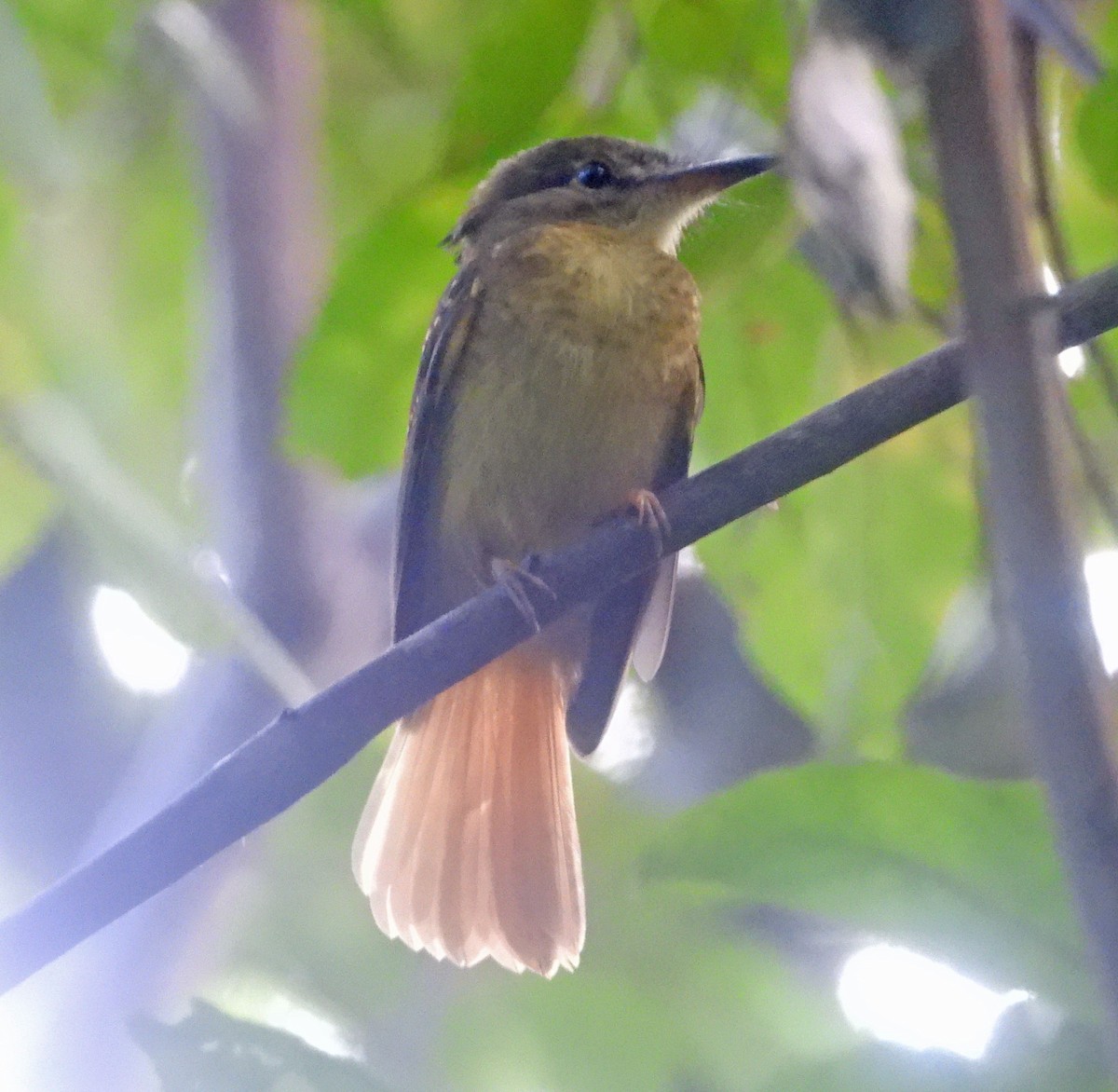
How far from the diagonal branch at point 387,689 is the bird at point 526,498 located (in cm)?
76

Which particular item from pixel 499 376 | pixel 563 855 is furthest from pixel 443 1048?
pixel 499 376

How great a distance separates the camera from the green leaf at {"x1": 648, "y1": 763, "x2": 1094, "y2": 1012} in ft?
4.39

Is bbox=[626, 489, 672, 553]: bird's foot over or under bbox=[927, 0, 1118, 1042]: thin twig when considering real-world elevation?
over

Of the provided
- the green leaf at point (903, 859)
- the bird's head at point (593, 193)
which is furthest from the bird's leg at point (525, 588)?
the bird's head at point (593, 193)

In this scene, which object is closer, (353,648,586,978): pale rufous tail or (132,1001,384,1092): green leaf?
(132,1001,384,1092): green leaf

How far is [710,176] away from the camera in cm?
228

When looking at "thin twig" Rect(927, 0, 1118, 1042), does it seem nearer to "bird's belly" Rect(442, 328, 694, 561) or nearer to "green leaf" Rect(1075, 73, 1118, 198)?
"green leaf" Rect(1075, 73, 1118, 198)

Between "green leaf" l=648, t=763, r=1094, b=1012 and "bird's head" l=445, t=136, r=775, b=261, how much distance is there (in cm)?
114

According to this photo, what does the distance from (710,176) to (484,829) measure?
1.02 meters

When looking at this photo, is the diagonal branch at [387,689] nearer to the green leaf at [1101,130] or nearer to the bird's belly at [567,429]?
the green leaf at [1101,130]

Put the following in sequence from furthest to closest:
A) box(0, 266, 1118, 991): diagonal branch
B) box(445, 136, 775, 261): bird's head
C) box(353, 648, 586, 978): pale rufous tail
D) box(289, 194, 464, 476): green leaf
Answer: box(445, 136, 775, 261): bird's head, box(353, 648, 586, 978): pale rufous tail, box(289, 194, 464, 476): green leaf, box(0, 266, 1118, 991): diagonal branch

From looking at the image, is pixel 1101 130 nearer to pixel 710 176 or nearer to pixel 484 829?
pixel 710 176

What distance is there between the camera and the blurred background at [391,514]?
54.7 inches

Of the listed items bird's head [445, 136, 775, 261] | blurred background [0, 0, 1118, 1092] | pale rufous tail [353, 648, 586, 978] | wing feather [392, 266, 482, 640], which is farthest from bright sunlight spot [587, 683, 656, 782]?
bird's head [445, 136, 775, 261]
